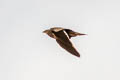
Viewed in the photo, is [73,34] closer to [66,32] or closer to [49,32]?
[66,32]

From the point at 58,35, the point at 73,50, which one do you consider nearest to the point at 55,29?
the point at 58,35

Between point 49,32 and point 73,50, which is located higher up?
point 49,32

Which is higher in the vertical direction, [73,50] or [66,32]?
[66,32]

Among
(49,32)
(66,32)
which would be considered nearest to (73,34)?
(66,32)

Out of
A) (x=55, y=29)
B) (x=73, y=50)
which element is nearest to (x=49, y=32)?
(x=55, y=29)

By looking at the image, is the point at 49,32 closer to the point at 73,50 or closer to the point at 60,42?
the point at 60,42

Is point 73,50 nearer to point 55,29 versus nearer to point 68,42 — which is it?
point 68,42

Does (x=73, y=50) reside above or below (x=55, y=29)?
below
